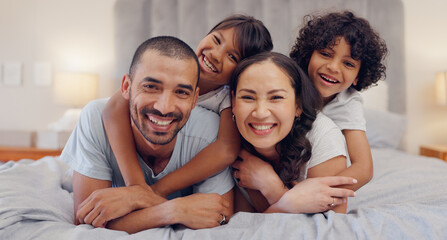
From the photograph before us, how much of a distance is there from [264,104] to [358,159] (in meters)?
0.49

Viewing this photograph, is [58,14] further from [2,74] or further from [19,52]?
[2,74]

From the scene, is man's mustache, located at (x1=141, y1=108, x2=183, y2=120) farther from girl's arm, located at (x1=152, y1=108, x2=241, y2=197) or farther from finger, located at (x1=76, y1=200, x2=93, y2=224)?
finger, located at (x1=76, y1=200, x2=93, y2=224)

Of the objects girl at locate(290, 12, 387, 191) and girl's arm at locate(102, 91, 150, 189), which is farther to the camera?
girl at locate(290, 12, 387, 191)

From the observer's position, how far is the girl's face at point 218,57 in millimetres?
1349

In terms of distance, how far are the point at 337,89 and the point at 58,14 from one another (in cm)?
310

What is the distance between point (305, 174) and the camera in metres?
1.26

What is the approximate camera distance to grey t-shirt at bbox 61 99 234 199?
1172mm

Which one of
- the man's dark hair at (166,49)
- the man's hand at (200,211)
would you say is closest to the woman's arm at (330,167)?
the man's hand at (200,211)

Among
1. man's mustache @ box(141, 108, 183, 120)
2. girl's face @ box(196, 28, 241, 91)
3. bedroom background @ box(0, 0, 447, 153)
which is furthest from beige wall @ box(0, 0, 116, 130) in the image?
man's mustache @ box(141, 108, 183, 120)

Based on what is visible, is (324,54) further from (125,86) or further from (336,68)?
(125,86)

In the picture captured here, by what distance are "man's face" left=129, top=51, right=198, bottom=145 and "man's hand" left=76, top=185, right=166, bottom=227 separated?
0.19m

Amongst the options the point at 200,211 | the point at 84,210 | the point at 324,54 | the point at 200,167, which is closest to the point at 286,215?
the point at 200,211

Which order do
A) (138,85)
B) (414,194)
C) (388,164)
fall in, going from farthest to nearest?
(388,164)
(414,194)
(138,85)

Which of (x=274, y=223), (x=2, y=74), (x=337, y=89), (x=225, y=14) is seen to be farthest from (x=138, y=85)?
(x=2, y=74)
